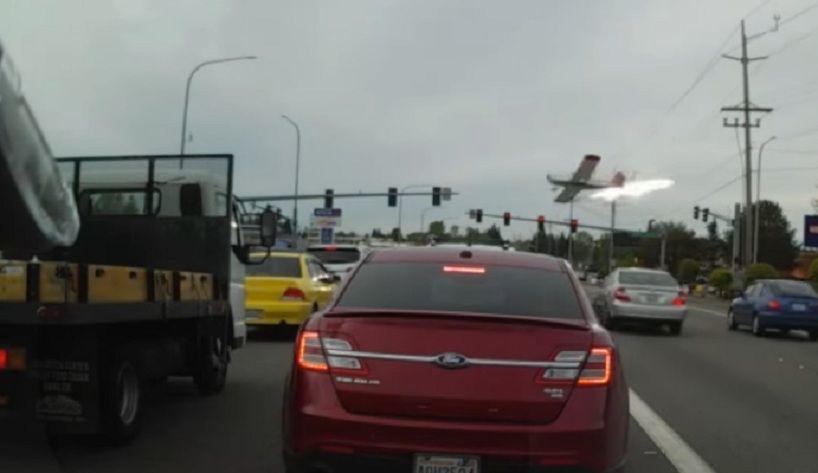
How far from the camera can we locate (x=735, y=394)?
10.8 metres

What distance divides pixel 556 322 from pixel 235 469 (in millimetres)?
2690

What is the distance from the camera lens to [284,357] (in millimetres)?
13266

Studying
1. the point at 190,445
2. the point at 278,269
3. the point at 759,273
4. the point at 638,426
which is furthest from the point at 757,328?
the point at 759,273

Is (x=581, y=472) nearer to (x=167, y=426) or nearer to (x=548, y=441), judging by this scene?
(x=548, y=441)

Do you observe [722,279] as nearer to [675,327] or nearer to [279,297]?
[675,327]

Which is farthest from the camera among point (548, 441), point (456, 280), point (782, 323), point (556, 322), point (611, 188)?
point (611, 188)

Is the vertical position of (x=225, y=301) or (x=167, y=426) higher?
(x=225, y=301)

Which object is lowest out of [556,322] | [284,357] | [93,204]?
[284,357]

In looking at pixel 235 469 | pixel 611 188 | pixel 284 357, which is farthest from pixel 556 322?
pixel 611 188

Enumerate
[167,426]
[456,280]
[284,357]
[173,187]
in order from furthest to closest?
[284,357], [173,187], [167,426], [456,280]

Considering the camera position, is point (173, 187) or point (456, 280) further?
point (173, 187)

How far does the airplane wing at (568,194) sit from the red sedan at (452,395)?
3567 inches

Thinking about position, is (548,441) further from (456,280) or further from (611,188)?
(611,188)

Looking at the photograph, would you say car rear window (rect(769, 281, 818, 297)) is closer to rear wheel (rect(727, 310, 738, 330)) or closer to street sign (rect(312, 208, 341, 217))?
rear wheel (rect(727, 310, 738, 330))
